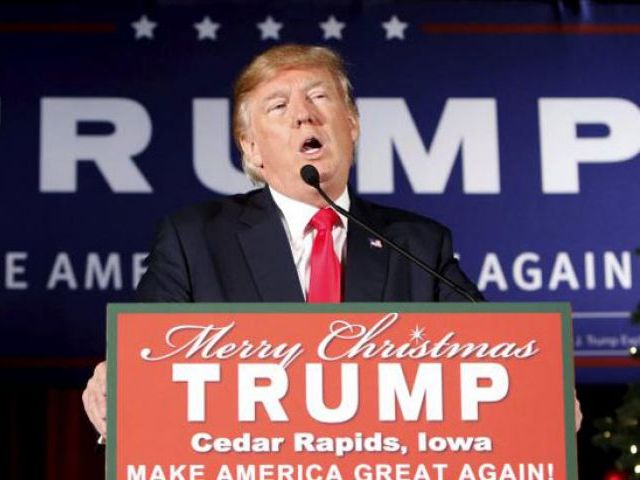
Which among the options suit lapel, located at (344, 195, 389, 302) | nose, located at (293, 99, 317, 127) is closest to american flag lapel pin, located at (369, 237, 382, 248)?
suit lapel, located at (344, 195, 389, 302)

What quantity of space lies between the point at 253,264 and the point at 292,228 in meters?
0.13

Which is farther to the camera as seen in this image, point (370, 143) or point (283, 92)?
point (370, 143)

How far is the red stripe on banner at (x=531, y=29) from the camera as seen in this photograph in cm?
468

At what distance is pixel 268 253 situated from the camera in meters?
2.25

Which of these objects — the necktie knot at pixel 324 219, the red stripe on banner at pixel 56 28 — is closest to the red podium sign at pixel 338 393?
the necktie knot at pixel 324 219

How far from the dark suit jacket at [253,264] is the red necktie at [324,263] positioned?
0.07ft

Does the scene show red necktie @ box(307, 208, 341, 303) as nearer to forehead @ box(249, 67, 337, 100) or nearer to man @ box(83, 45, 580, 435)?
man @ box(83, 45, 580, 435)

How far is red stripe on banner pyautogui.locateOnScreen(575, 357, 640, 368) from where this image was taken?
4.49 meters

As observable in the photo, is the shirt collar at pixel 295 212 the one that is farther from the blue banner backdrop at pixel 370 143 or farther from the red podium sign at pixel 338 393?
the blue banner backdrop at pixel 370 143

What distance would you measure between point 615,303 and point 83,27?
1.98 metres

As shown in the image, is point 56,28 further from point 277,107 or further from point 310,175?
point 310,175

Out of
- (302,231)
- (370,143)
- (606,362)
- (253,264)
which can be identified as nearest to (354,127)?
(302,231)

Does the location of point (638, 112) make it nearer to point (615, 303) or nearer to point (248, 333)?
point (615, 303)

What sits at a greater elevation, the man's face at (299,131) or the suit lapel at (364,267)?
the man's face at (299,131)
